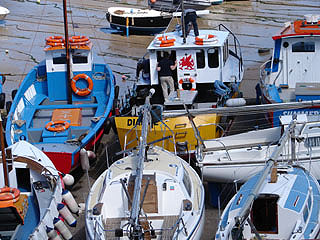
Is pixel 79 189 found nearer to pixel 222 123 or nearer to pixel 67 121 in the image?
pixel 67 121

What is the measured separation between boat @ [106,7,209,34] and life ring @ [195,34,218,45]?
408 inches

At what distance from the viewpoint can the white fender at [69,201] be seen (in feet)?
41.4

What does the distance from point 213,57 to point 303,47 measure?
7.80ft

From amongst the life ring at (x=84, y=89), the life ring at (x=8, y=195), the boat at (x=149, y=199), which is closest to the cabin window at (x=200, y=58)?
the life ring at (x=84, y=89)

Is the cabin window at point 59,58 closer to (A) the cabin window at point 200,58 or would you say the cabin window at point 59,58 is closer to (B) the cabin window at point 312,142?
(A) the cabin window at point 200,58

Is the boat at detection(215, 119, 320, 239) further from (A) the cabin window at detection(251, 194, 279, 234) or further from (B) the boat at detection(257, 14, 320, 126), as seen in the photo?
(B) the boat at detection(257, 14, 320, 126)

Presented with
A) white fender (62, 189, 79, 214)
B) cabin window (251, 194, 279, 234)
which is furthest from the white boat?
white fender (62, 189, 79, 214)

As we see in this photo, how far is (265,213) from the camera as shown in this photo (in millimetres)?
10680

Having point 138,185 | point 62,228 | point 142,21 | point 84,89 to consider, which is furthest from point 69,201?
point 142,21

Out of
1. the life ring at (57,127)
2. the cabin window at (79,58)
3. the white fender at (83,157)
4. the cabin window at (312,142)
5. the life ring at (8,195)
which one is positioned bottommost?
the white fender at (83,157)

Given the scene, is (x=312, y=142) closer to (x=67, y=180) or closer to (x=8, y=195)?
(x=67, y=180)

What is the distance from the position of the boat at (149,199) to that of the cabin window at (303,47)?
6102 millimetres

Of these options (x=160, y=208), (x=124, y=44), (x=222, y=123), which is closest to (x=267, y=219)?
(x=160, y=208)

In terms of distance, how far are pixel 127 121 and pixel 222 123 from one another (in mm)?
2337
